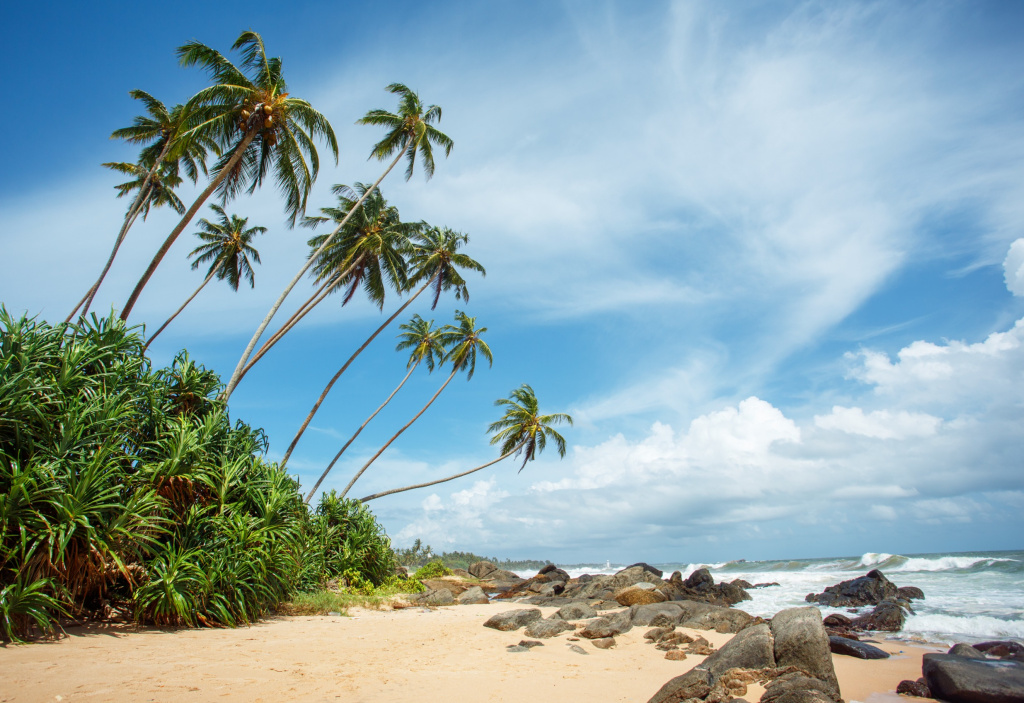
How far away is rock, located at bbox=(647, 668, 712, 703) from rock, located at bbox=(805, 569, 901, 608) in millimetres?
16573

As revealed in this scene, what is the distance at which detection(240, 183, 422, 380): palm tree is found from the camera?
837 inches

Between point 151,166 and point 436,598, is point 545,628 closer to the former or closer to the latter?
point 436,598

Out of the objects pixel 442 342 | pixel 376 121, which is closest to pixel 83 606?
pixel 376 121

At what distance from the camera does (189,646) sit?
20.3ft

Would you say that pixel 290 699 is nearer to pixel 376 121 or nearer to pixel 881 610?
pixel 881 610

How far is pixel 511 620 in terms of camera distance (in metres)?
10.3

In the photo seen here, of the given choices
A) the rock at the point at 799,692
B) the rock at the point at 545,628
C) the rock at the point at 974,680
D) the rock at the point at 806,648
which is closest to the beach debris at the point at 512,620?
the rock at the point at 545,628

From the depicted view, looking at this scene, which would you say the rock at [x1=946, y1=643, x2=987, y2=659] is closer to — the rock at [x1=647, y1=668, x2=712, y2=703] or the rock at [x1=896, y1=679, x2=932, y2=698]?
the rock at [x1=896, y1=679, x2=932, y2=698]

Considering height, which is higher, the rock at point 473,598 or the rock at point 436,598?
the rock at point 436,598

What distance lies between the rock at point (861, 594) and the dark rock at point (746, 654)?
1439cm

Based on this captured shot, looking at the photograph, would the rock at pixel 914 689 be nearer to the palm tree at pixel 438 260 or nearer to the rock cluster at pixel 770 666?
the rock cluster at pixel 770 666

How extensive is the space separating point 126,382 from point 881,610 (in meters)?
17.1

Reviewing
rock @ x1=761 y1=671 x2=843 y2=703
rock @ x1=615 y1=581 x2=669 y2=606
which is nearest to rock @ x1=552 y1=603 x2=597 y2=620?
rock @ x1=615 y1=581 x2=669 y2=606

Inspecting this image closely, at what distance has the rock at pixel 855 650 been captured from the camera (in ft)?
28.9
